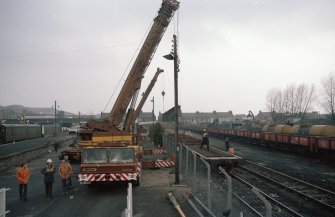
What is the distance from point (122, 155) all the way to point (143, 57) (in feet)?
26.4

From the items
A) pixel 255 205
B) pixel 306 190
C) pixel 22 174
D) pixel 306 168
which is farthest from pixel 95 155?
pixel 306 168

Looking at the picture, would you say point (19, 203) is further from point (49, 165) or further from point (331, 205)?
point (331, 205)

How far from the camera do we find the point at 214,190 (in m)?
14.4

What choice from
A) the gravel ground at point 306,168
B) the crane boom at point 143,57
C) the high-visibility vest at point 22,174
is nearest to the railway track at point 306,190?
the gravel ground at point 306,168

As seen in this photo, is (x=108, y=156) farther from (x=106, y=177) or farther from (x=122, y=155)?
(x=106, y=177)

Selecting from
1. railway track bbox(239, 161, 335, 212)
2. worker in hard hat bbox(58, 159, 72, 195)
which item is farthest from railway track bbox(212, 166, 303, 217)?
worker in hard hat bbox(58, 159, 72, 195)

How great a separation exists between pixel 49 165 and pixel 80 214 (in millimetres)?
3474

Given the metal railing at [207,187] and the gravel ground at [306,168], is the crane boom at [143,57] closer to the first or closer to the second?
the metal railing at [207,187]

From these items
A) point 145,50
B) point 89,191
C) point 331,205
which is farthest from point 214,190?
point 145,50

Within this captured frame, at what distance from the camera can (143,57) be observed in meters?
20.5

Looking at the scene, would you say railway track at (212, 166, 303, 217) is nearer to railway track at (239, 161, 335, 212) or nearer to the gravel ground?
railway track at (239, 161, 335, 212)

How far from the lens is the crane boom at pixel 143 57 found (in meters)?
20.2

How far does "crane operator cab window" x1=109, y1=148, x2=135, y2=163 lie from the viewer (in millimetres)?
14534

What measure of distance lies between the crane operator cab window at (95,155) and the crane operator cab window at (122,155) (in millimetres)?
276
